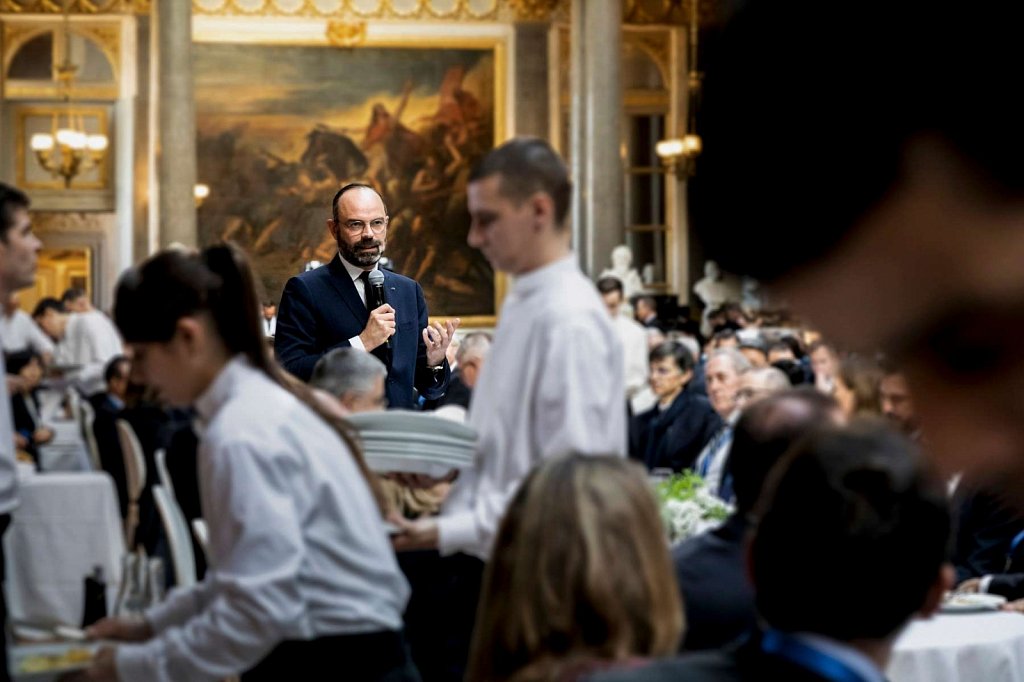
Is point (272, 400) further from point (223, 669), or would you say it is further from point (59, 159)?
point (59, 159)

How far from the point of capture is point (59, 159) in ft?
77.0

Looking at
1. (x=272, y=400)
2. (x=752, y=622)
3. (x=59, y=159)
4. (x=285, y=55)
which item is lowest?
(x=752, y=622)

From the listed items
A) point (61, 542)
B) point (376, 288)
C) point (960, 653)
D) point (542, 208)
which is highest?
point (542, 208)

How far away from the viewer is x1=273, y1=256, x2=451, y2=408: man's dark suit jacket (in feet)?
18.1

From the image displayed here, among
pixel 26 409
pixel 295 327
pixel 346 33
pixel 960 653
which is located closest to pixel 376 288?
pixel 295 327

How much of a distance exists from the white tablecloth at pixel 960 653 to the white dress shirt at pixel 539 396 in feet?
7.07

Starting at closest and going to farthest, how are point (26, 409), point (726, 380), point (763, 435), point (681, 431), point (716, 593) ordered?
point (763, 435) < point (716, 593) < point (726, 380) < point (681, 431) < point (26, 409)

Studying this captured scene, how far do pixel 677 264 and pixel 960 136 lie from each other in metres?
24.6

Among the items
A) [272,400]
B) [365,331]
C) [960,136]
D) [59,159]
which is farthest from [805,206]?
[59,159]

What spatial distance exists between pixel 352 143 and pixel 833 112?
24610 millimetres

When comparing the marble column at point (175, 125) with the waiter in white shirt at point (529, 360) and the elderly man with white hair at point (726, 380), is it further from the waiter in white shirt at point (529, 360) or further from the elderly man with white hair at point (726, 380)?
the waiter in white shirt at point (529, 360)

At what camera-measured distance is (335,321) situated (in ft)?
18.3

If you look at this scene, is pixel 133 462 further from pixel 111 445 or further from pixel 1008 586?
pixel 1008 586

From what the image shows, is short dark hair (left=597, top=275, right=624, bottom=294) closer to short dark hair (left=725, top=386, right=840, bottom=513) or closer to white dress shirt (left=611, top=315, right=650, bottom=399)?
white dress shirt (left=611, top=315, right=650, bottom=399)
